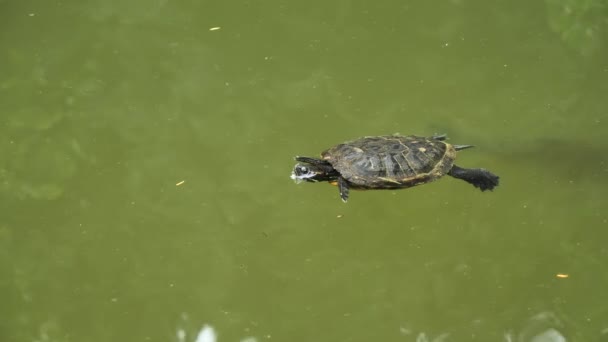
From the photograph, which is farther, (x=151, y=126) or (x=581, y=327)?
(x=151, y=126)

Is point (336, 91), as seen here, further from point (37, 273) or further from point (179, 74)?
point (37, 273)

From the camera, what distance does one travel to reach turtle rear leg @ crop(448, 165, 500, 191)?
3.97m

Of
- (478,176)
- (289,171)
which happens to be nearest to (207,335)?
(289,171)

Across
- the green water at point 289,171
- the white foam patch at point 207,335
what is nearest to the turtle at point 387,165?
the green water at point 289,171

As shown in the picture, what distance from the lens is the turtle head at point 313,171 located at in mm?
3965

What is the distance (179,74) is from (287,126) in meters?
1.08

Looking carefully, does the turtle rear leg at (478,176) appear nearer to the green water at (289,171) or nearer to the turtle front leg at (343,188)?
the green water at (289,171)

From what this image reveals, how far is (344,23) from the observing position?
5.07 meters

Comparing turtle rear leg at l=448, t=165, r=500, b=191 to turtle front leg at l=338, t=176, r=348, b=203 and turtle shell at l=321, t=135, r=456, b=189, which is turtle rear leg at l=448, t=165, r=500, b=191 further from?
turtle front leg at l=338, t=176, r=348, b=203

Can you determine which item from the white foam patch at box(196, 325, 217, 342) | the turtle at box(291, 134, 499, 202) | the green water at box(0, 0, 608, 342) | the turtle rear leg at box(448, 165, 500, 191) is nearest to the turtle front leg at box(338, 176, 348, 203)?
the turtle at box(291, 134, 499, 202)

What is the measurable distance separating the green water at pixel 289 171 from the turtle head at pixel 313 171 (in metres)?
0.13

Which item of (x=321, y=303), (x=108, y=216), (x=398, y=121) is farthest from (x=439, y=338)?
(x=108, y=216)

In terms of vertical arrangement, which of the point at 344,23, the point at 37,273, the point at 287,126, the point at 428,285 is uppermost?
the point at 344,23

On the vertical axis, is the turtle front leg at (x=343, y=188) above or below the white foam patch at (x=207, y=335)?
above
